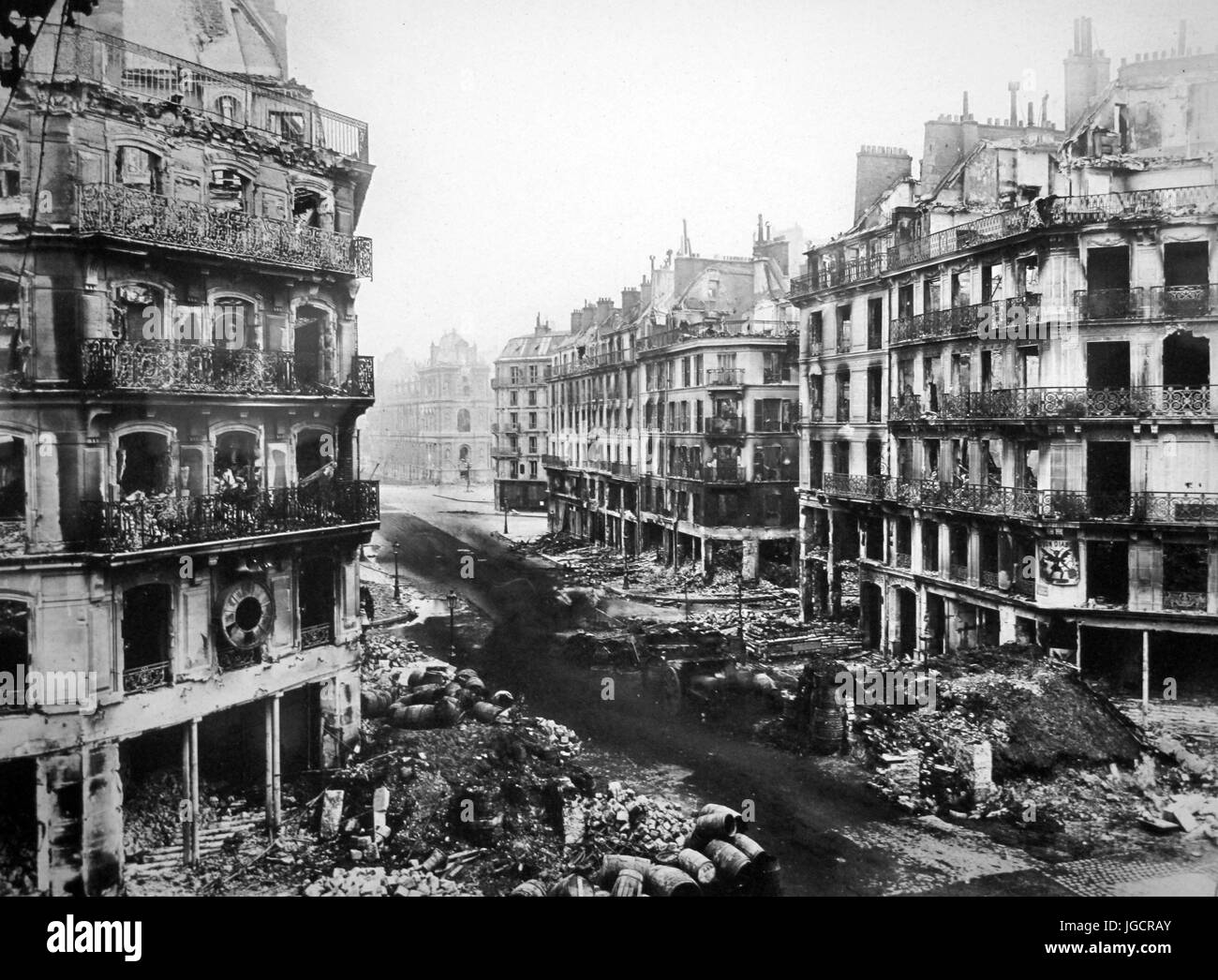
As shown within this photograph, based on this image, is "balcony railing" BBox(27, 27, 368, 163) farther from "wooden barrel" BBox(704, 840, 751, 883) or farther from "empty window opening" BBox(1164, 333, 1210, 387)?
"empty window opening" BBox(1164, 333, 1210, 387)

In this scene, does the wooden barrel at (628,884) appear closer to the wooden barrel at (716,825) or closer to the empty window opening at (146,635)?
the wooden barrel at (716,825)

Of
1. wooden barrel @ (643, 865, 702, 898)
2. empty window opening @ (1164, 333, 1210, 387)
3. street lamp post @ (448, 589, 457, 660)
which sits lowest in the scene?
wooden barrel @ (643, 865, 702, 898)

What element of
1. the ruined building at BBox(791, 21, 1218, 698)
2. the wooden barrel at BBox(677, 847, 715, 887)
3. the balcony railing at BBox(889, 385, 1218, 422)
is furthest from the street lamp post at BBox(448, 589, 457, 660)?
the balcony railing at BBox(889, 385, 1218, 422)

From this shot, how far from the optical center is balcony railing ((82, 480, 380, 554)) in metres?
8.12

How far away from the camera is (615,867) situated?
29.1 ft

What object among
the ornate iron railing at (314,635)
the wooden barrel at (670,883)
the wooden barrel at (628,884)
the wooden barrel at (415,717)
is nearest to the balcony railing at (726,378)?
the wooden barrel at (415,717)

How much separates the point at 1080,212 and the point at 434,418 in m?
11.1

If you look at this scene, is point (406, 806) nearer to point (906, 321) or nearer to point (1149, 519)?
point (1149, 519)

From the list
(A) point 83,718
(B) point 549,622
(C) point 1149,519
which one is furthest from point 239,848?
(C) point 1149,519

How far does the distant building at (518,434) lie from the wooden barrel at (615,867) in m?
8.21

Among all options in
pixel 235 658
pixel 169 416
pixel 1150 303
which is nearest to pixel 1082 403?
pixel 1150 303

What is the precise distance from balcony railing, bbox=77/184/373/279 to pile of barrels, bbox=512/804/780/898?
7.12m

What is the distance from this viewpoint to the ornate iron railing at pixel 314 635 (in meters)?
10.4
